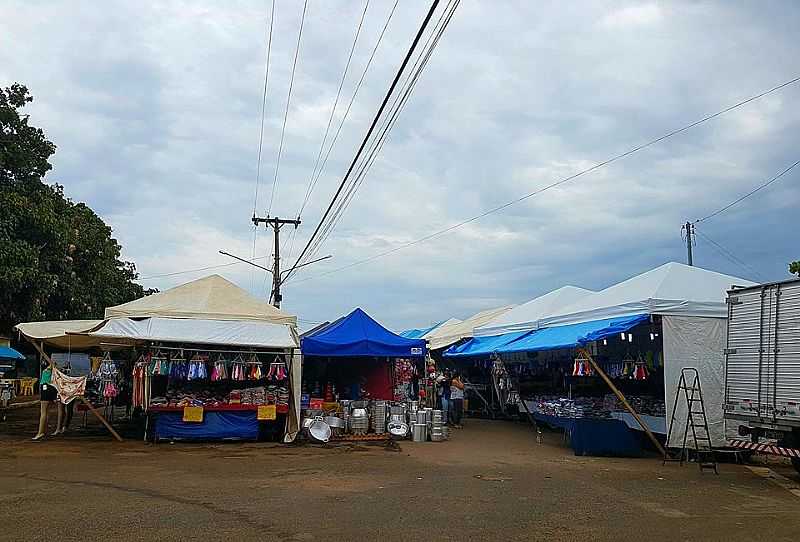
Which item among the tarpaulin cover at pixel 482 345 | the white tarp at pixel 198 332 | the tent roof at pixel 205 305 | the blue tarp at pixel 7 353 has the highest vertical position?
the tent roof at pixel 205 305

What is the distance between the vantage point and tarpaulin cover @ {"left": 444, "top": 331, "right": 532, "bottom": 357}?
19.5 meters

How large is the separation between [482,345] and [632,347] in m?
5.18

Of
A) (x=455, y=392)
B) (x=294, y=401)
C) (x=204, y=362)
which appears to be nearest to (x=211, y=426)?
(x=204, y=362)

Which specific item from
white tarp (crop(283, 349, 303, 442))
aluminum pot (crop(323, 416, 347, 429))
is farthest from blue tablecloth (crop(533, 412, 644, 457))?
white tarp (crop(283, 349, 303, 442))

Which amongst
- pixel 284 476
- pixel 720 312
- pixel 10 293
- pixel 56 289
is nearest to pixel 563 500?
pixel 284 476

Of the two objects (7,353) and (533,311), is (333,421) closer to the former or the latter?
(533,311)

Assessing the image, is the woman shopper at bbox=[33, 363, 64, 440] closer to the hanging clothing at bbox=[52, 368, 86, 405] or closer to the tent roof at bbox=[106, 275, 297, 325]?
the hanging clothing at bbox=[52, 368, 86, 405]

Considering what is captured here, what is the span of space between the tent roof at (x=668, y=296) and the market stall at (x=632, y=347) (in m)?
0.02

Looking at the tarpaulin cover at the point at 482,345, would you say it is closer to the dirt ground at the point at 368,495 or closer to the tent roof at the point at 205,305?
the dirt ground at the point at 368,495

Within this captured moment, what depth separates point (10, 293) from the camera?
1888cm

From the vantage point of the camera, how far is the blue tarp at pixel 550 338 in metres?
14.3

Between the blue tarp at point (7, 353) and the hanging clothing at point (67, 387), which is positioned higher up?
the hanging clothing at point (67, 387)

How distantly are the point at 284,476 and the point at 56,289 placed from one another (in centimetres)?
1428

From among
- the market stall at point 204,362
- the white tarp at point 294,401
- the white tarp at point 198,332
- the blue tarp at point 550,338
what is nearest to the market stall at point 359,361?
the white tarp at point 294,401
